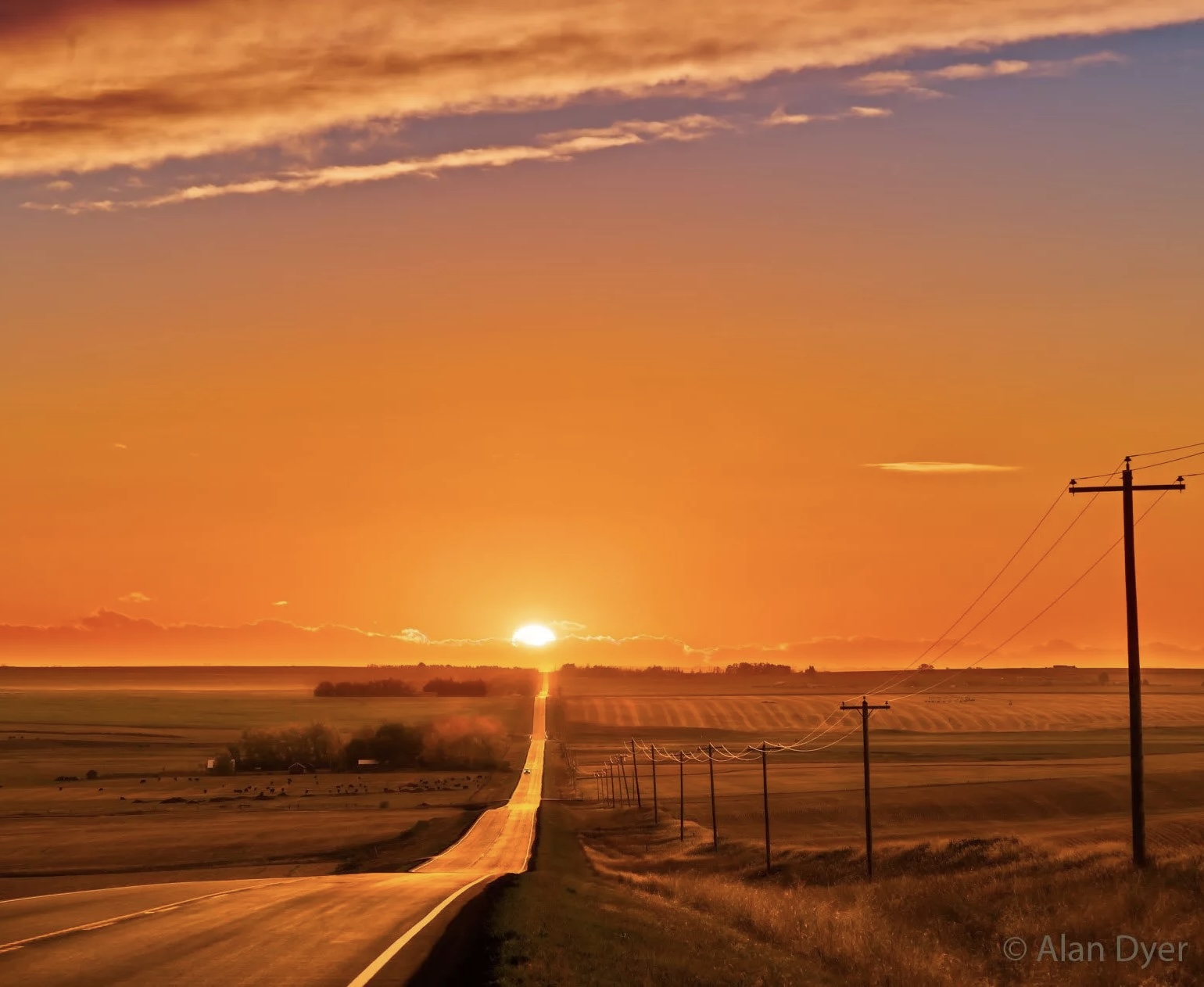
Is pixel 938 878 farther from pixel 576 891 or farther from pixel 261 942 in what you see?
pixel 261 942

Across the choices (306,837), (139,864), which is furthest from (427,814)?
(139,864)

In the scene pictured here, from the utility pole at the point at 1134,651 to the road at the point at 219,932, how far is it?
76.3ft

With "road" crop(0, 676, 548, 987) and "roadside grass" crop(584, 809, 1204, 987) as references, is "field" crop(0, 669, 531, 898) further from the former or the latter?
"road" crop(0, 676, 548, 987)

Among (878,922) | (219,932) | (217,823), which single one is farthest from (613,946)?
(217,823)

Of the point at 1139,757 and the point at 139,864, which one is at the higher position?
the point at 1139,757

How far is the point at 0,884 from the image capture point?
75.0m

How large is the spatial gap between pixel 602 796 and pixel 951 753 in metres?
71.5

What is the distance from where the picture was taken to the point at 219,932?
2605 centimetres

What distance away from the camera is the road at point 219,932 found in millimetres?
20578

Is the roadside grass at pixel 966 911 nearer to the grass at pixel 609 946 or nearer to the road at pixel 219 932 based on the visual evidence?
the grass at pixel 609 946

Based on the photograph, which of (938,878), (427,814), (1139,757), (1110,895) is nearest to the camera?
(1110,895)

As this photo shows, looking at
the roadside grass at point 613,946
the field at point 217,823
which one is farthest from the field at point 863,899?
the field at point 217,823

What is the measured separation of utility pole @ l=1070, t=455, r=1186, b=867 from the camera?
46.3 m

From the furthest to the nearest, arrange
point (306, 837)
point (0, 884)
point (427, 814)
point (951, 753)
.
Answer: point (951, 753) → point (427, 814) → point (306, 837) → point (0, 884)
